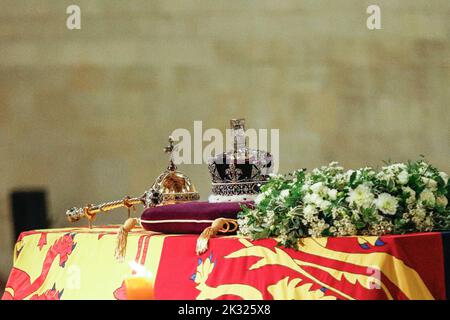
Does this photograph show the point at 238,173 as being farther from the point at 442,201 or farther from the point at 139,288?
the point at 139,288

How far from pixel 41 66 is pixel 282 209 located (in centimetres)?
395

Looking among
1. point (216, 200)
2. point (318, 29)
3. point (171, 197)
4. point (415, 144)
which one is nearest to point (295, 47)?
point (318, 29)

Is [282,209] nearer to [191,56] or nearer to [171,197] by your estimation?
[171,197]

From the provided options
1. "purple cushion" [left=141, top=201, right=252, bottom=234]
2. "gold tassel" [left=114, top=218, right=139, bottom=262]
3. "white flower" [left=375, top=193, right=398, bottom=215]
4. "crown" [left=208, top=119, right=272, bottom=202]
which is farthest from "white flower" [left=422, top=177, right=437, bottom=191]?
"gold tassel" [left=114, top=218, right=139, bottom=262]

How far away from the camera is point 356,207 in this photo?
2.87m

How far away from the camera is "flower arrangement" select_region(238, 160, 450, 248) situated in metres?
2.86

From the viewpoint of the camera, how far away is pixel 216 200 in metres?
3.63

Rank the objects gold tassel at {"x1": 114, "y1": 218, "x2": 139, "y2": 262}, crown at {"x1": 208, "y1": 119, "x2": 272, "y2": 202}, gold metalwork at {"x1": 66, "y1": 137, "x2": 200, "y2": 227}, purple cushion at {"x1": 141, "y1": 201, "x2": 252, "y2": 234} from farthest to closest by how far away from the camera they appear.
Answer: gold metalwork at {"x1": 66, "y1": 137, "x2": 200, "y2": 227} → crown at {"x1": 208, "y1": 119, "x2": 272, "y2": 202} → gold tassel at {"x1": 114, "y1": 218, "x2": 139, "y2": 262} → purple cushion at {"x1": 141, "y1": 201, "x2": 252, "y2": 234}

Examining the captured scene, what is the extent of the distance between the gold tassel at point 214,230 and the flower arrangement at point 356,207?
0.12 metres

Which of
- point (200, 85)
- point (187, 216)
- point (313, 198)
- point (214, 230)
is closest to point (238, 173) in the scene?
point (187, 216)

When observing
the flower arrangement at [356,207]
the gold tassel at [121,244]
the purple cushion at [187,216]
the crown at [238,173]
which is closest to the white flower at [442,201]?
the flower arrangement at [356,207]

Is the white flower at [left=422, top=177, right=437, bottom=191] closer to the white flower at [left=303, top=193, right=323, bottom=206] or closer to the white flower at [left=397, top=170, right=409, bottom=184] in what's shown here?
the white flower at [left=397, top=170, right=409, bottom=184]

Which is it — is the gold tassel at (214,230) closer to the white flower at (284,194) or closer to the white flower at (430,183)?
the white flower at (284,194)

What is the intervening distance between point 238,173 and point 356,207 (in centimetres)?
83
